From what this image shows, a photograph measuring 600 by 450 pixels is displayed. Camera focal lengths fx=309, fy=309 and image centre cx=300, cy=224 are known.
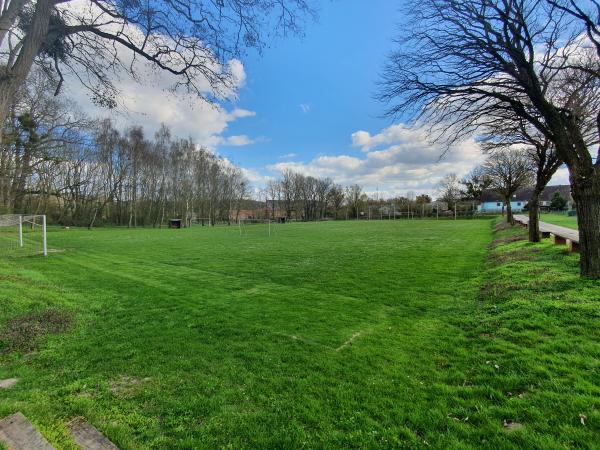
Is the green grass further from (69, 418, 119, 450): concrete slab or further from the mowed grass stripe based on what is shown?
(69, 418, 119, 450): concrete slab

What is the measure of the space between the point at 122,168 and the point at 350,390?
4778 cm

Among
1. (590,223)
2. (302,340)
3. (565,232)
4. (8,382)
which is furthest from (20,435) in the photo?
(565,232)

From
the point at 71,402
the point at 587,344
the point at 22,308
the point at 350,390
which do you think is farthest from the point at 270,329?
the point at 22,308

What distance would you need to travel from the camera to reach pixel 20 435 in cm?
222

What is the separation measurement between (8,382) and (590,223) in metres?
9.42

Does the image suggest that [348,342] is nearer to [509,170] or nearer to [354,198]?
[509,170]

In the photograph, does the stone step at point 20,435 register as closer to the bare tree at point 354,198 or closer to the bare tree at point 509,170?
the bare tree at point 509,170

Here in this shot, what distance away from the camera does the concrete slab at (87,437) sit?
2275 millimetres

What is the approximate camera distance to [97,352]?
4078 mm

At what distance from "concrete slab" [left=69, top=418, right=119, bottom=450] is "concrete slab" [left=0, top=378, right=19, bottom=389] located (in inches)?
50.5

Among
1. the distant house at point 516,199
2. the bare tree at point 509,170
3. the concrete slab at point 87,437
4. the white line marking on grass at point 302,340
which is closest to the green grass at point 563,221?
the bare tree at point 509,170

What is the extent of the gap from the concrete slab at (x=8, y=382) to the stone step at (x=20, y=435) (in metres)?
1.07

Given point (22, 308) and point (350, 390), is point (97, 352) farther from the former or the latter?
point (350, 390)

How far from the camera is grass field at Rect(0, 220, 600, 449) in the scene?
2.43m
